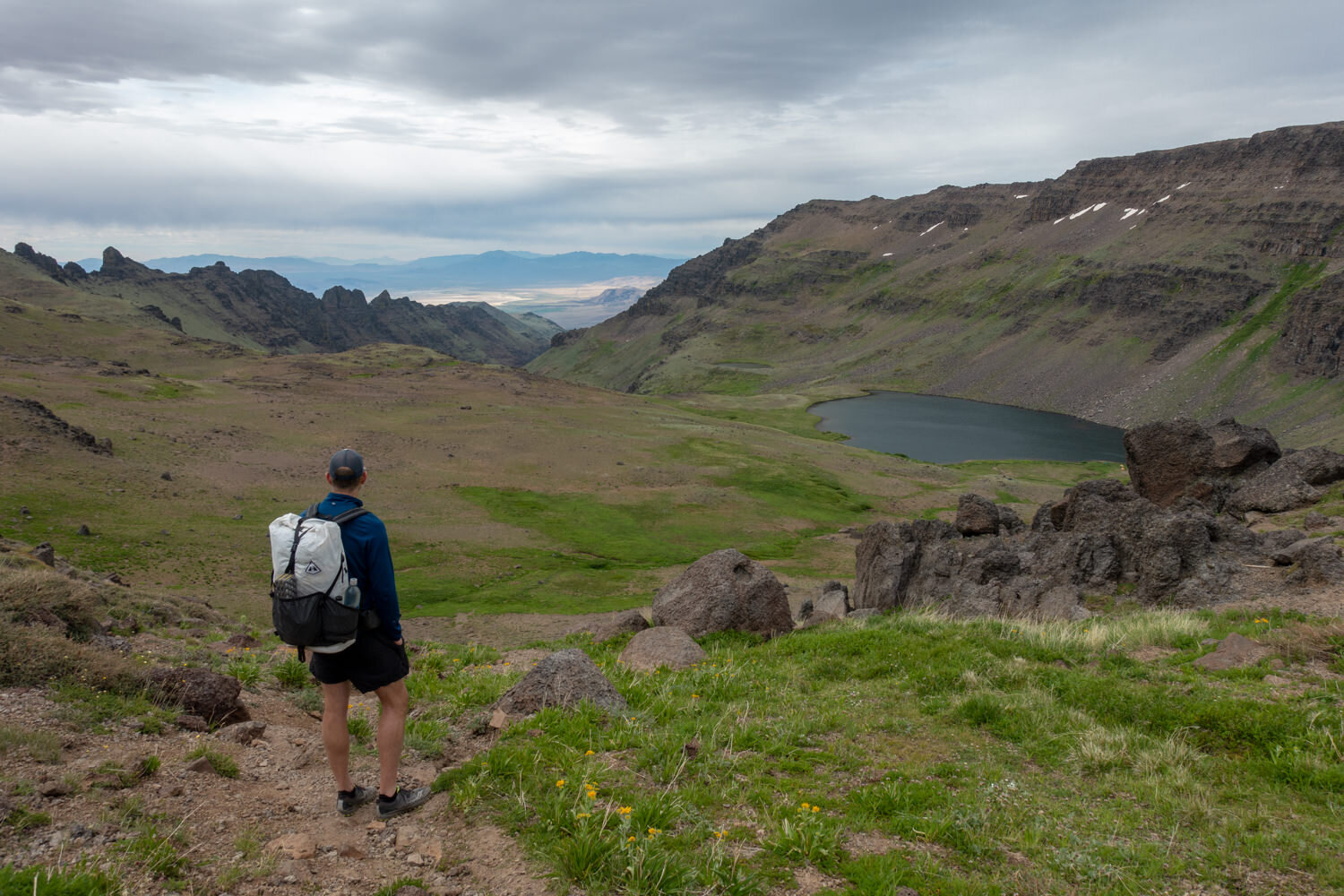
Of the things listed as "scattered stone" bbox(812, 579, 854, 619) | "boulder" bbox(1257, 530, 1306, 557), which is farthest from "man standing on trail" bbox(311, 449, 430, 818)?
"boulder" bbox(1257, 530, 1306, 557)

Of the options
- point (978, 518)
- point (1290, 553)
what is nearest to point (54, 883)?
point (1290, 553)

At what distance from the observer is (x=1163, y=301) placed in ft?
613

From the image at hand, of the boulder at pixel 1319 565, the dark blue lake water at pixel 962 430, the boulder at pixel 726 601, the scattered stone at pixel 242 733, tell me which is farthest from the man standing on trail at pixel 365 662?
the dark blue lake water at pixel 962 430

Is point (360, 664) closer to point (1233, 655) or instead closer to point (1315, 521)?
point (1233, 655)

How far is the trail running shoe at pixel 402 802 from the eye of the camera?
7427mm

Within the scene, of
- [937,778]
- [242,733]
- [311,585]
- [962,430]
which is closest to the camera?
[311,585]

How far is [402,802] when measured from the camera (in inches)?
296

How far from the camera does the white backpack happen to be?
700cm

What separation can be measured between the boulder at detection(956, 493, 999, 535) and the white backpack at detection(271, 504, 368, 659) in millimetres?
29597

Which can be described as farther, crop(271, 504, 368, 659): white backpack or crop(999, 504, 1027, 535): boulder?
crop(999, 504, 1027, 535): boulder

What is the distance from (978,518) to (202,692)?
30.2 m

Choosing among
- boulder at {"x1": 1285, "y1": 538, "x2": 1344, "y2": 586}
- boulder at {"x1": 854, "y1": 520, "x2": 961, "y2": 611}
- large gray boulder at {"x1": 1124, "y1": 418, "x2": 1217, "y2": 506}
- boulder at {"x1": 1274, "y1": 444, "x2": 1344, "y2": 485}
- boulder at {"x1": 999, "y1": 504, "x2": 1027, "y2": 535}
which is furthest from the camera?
boulder at {"x1": 999, "y1": 504, "x2": 1027, "y2": 535}

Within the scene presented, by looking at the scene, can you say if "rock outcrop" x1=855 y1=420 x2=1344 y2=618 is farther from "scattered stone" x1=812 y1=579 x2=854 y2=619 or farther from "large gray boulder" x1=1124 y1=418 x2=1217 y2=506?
"scattered stone" x1=812 y1=579 x2=854 y2=619

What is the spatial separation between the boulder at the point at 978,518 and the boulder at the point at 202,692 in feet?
95.1
